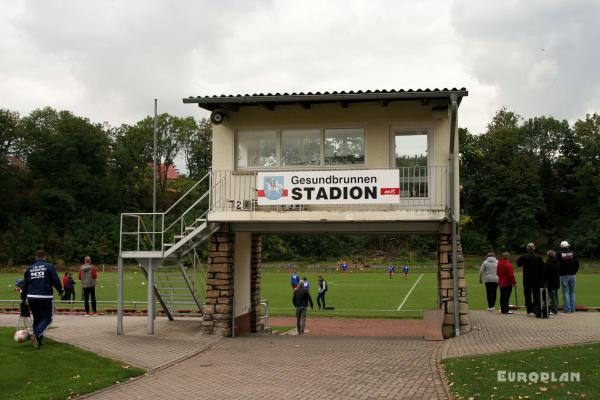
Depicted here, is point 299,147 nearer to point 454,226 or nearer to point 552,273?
point 454,226

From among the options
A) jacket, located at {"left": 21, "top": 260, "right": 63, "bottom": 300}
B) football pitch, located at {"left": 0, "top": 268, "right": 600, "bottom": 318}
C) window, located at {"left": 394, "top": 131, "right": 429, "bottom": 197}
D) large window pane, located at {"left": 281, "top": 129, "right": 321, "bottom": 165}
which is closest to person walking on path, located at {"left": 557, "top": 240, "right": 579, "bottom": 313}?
window, located at {"left": 394, "top": 131, "right": 429, "bottom": 197}

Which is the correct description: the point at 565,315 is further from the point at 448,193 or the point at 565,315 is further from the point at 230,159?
the point at 230,159

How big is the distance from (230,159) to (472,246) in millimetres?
72895

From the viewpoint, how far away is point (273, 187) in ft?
53.4

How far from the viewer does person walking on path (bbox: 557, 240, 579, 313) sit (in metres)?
17.9

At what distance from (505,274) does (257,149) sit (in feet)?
25.2

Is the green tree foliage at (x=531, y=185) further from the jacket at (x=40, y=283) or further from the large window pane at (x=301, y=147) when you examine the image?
the jacket at (x=40, y=283)

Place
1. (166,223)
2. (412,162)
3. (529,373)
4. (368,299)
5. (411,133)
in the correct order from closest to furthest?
1. (529,373)
2. (412,162)
3. (411,133)
4. (368,299)
5. (166,223)

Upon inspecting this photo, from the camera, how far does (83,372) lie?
11.6 m

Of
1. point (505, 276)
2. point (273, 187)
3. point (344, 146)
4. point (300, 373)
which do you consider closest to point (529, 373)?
point (300, 373)

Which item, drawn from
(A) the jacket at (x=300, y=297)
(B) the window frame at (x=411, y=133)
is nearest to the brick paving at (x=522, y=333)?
(B) the window frame at (x=411, y=133)

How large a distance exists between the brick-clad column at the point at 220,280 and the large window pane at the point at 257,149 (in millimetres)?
1855

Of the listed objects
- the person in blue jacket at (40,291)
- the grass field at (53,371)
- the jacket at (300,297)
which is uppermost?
the person in blue jacket at (40,291)

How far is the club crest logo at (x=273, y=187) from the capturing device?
16.2 m
